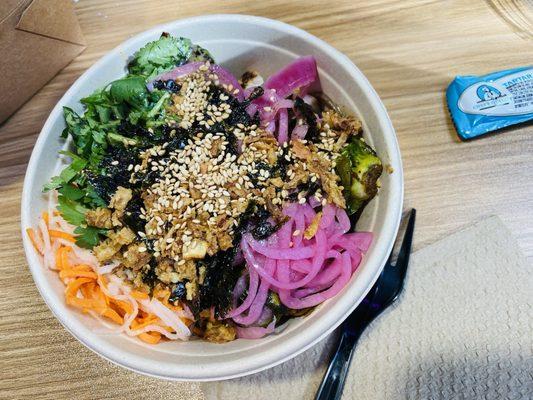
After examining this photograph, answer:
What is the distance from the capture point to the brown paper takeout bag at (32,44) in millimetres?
1588

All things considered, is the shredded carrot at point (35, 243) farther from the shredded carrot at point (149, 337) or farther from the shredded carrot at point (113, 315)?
the shredded carrot at point (149, 337)

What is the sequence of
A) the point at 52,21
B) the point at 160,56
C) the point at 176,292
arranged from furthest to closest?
the point at 52,21 → the point at 160,56 → the point at 176,292

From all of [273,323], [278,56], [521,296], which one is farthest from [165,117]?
[521,296]

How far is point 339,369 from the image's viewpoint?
1.36 meters

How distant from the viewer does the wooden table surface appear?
148cm

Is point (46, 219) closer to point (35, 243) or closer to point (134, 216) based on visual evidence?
point (35, 243)

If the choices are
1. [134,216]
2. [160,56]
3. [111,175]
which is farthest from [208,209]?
[160,56]

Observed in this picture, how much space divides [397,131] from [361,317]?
28.9 inches

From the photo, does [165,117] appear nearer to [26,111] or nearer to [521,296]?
[26,111]

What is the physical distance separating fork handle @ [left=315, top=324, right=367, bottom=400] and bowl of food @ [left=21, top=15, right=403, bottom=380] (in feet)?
0.73

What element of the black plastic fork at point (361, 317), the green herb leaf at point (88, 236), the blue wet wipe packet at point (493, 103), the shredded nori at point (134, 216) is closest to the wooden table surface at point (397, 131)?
the blue wet wipe packet at point (493, 103)

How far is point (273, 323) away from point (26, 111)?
138 centimetres

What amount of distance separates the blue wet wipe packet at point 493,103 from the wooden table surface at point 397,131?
5cm

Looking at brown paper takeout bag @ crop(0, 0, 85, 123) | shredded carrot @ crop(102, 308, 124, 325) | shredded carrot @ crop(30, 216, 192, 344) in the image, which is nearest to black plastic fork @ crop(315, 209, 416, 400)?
shredded carrot @ crop(30, 216, 192, 344)
